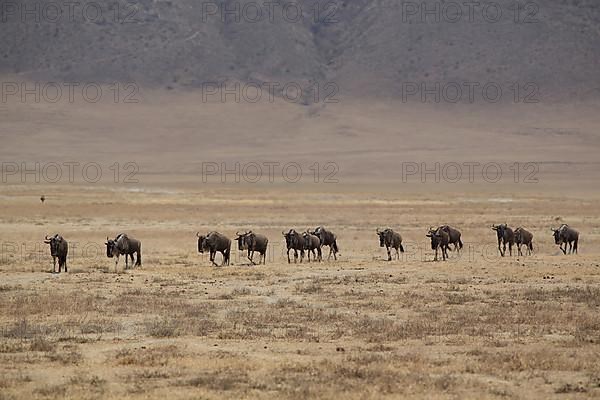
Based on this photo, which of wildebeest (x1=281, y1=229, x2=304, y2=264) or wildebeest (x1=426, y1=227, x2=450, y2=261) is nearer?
wildebeest (x1=281, y1=229, x2=304, y2=264)

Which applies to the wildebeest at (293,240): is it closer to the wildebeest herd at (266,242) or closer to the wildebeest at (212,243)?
the wildebeest herd at (266,242)

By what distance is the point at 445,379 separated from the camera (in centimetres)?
1344

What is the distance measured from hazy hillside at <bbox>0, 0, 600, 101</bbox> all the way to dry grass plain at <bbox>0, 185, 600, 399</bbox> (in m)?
101

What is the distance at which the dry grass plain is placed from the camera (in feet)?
43.9

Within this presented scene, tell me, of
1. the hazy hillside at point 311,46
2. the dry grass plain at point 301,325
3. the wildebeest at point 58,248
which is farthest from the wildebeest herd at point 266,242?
the hazy hillside at point 311,46

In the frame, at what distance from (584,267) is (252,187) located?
198 feet

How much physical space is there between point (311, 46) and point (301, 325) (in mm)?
136391

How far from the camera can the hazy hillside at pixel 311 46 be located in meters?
138

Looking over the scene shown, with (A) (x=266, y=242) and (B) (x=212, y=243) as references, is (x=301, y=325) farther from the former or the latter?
(A) (x=266, y=242)

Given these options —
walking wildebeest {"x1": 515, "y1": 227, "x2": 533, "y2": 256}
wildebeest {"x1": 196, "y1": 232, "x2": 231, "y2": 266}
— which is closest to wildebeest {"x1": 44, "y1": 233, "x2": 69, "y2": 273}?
wildebeest {"x1": 196, "y1": 232, "x2": 231, "y2": 266}

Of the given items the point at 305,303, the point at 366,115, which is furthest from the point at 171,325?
the point at 366,115

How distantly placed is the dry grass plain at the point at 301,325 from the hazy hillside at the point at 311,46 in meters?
101

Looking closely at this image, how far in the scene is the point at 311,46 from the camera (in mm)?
152375

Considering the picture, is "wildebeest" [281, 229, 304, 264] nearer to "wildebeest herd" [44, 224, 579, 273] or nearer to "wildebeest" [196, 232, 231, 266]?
"wildebeest herd" [44, 224, 579, 273]
